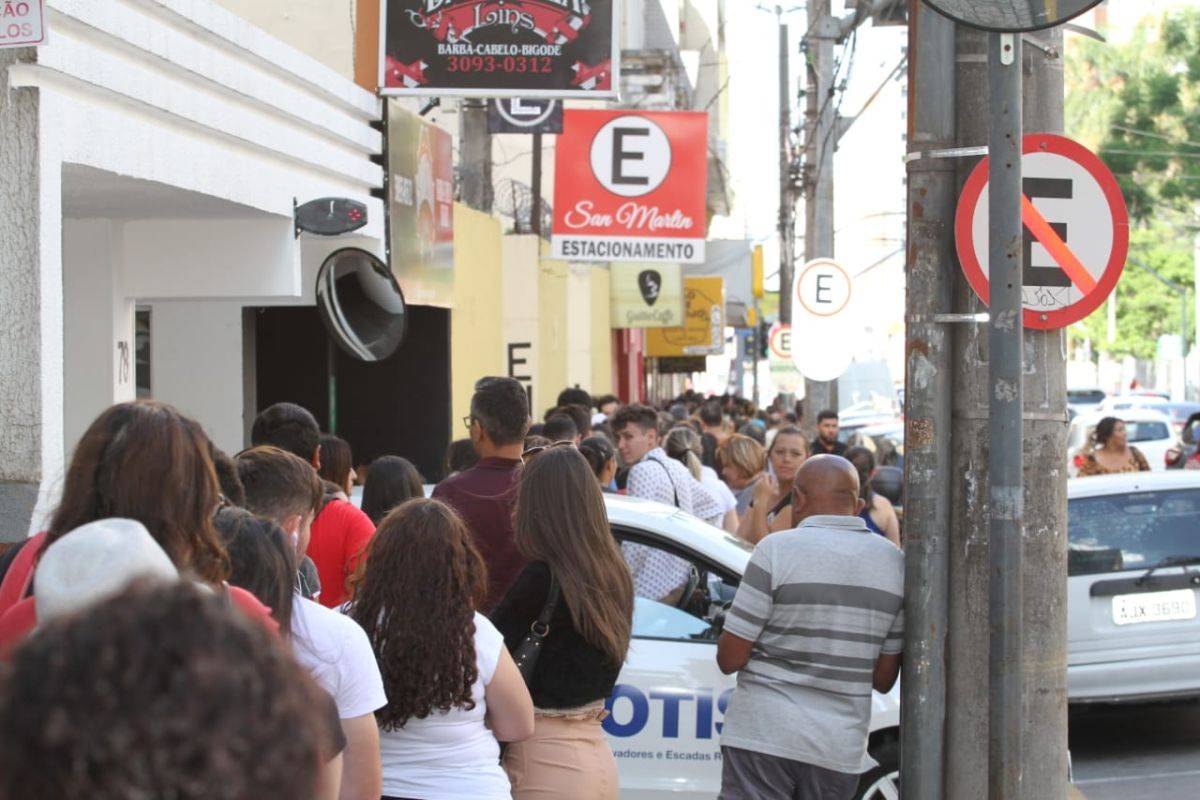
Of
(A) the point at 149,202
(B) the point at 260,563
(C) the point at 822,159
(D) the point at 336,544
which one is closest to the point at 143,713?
(B) the point at 260,563

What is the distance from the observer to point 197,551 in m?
3.04

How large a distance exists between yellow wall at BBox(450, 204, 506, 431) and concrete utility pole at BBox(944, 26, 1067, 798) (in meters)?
9.96

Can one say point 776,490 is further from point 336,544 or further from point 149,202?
point 336,544

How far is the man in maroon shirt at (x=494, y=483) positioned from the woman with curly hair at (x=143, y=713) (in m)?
4.10

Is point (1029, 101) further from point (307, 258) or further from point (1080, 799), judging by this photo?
point (307, 258)

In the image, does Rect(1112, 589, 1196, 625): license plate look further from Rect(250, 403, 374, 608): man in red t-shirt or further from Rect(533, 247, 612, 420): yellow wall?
Rect(533, 247, 612, 420): yellow wall

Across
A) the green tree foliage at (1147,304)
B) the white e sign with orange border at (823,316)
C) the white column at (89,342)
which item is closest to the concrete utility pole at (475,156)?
the white e sign with orange border at (823,316)

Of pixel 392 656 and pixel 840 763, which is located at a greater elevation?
pixel 392 656

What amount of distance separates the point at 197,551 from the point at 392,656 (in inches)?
41.9

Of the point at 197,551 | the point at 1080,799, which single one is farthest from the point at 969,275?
the point at 1080,799

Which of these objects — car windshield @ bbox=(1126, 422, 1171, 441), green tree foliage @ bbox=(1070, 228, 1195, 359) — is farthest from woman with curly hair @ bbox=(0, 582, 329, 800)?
green tree foliage @ bbox=(1070, 228, 1195, 359)

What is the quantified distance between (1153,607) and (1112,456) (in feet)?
14.4

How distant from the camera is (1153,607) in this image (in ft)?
30.7

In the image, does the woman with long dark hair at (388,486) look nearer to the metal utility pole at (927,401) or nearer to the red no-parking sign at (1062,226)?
the metal utility pole at (927,401)
